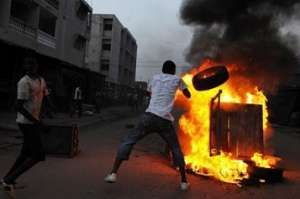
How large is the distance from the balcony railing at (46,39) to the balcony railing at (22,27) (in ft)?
3.58

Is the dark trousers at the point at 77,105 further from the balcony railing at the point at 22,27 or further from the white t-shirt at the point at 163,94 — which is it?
the white t-shirt at the point at 163,94

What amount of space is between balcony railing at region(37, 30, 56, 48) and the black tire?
20925 millimetres

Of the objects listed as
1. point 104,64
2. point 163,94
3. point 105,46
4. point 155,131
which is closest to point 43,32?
point 163,94

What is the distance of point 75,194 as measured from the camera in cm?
Result: 543

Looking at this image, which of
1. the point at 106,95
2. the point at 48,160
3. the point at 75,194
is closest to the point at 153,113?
the point at 75,194

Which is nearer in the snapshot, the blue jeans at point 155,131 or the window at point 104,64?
the blue jeans at point 155,131

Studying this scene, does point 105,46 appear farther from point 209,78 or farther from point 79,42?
point 209,78

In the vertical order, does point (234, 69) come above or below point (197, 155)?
above

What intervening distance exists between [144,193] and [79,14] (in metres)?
33.5

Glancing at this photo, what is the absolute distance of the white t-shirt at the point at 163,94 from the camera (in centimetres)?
606

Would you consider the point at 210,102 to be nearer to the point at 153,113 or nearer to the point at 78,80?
the point at 153,113

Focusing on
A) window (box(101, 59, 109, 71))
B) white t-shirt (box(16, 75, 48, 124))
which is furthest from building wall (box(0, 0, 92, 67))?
window (box(101, 59, 109, 71))

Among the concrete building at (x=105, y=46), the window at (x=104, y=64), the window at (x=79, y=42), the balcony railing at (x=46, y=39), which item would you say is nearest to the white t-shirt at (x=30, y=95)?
the balcony railing at (x=46, y=39)

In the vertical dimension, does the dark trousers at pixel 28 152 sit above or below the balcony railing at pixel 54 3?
below
